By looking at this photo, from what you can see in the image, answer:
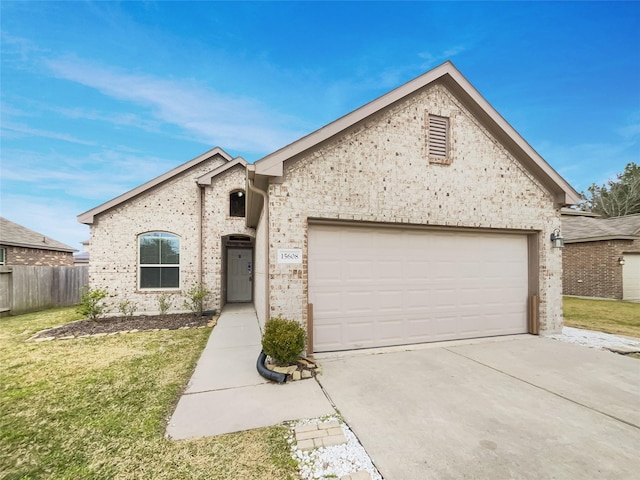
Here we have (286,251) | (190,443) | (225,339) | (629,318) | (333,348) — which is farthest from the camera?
(629,318)

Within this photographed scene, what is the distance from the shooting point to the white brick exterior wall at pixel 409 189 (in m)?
5.02

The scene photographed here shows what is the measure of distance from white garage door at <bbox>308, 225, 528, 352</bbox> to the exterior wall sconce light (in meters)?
0.63

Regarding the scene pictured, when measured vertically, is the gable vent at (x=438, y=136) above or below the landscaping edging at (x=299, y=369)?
above

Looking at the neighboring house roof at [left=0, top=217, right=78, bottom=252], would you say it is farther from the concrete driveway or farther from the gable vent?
the gable vent

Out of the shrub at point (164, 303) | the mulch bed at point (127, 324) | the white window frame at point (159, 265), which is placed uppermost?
the white window frame at point (159, 265)

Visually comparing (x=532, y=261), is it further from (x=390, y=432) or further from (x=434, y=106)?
(x=390, y=432)

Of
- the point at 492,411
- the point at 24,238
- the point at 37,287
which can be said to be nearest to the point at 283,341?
the point at 492,411

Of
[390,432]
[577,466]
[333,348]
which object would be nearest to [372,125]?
[333,348]

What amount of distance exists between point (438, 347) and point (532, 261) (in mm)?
3703

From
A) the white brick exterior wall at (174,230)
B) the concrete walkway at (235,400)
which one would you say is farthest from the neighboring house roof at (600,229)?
the concrete walkway at (235,400)

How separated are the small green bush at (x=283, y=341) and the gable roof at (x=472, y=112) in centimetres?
266

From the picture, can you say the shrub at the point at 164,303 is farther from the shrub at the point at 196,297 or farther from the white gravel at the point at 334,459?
the white gravel at the point at 334,459

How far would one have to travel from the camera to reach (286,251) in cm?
496

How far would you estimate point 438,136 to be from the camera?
20.3ft
